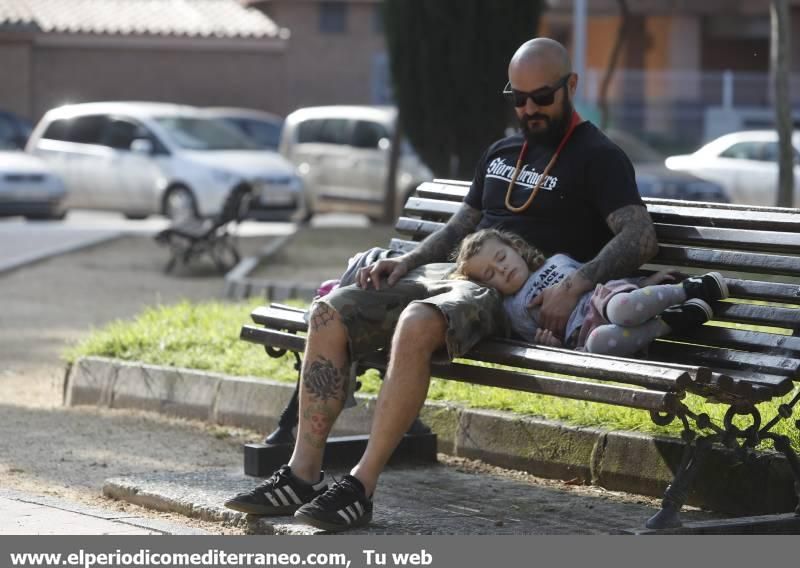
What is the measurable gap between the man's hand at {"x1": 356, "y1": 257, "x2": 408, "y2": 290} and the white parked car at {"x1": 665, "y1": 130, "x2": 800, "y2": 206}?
671 inches

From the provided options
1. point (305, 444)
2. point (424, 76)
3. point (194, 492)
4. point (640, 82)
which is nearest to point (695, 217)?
point (305, 444)

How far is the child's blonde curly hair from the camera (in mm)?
5695

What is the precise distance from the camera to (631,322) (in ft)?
17.1

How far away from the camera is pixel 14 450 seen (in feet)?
23.1

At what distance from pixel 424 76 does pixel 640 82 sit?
16.6 metres

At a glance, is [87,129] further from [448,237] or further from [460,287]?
[460,287]

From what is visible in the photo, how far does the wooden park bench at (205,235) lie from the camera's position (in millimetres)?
15844

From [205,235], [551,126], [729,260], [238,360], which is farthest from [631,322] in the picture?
[205,235]

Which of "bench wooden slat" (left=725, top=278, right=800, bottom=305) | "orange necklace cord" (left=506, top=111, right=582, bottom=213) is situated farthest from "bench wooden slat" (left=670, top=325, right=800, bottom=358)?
"orange necklace cord" (left=506, top=111, right=582, bottom=213)

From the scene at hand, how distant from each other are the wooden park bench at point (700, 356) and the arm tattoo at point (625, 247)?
0.78 feet

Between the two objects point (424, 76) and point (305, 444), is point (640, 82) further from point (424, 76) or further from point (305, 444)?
point (305, 444)

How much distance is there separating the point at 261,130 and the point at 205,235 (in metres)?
14.6

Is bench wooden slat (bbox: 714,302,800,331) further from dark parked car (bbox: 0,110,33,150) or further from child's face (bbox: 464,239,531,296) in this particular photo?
dark parked car (bbox: 0,110,33,150)
